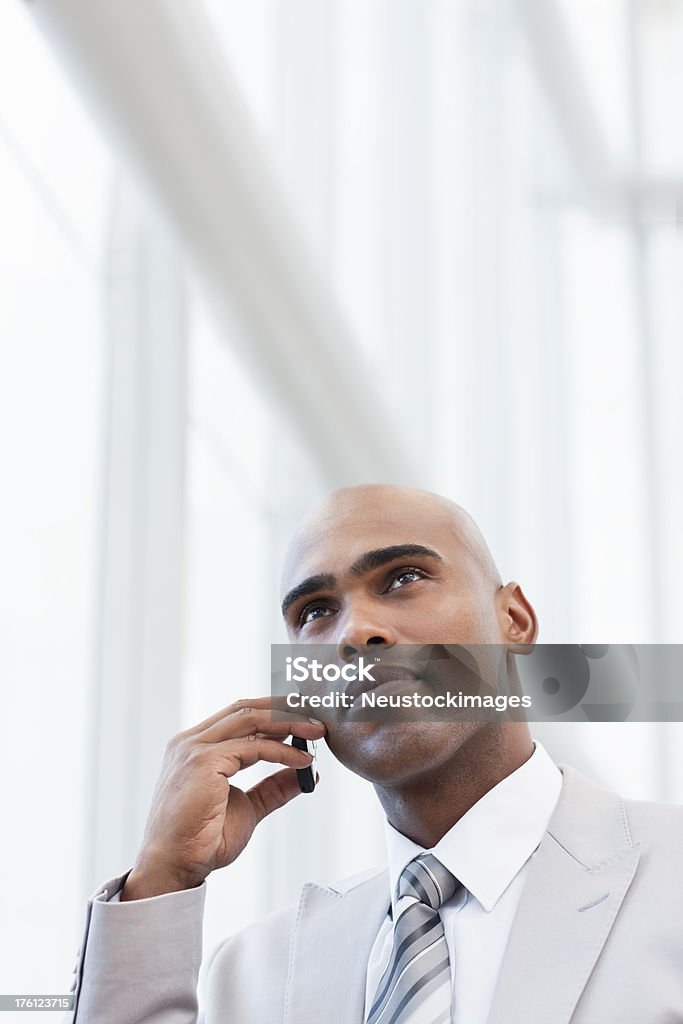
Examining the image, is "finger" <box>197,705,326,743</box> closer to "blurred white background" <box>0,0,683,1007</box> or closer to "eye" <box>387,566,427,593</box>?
"eye" <box>387,566,427,593</box>

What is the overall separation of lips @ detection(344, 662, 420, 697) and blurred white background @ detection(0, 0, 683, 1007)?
56cm

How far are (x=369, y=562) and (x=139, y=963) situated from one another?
43 cm

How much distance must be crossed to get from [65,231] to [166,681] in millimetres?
669

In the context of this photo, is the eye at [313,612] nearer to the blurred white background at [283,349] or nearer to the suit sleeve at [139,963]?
the suit sleeve at [139,963]

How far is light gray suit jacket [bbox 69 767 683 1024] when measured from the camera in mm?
993

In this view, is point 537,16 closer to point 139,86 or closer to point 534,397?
point 534,397

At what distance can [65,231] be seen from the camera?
1.77m

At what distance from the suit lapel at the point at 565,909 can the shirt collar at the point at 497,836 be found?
0.02 meters

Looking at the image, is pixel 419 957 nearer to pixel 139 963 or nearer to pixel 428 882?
pixel 428 882

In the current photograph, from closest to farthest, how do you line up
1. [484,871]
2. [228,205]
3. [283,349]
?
[484,871] → [228,205] → [283,349]

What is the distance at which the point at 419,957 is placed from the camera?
1093 mm

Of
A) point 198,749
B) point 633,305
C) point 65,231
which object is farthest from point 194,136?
point 633,305

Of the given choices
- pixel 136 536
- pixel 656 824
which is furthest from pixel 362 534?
pixel 136 536

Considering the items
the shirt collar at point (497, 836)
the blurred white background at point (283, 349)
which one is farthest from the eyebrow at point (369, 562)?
the blurred white background at point (283, 349)
